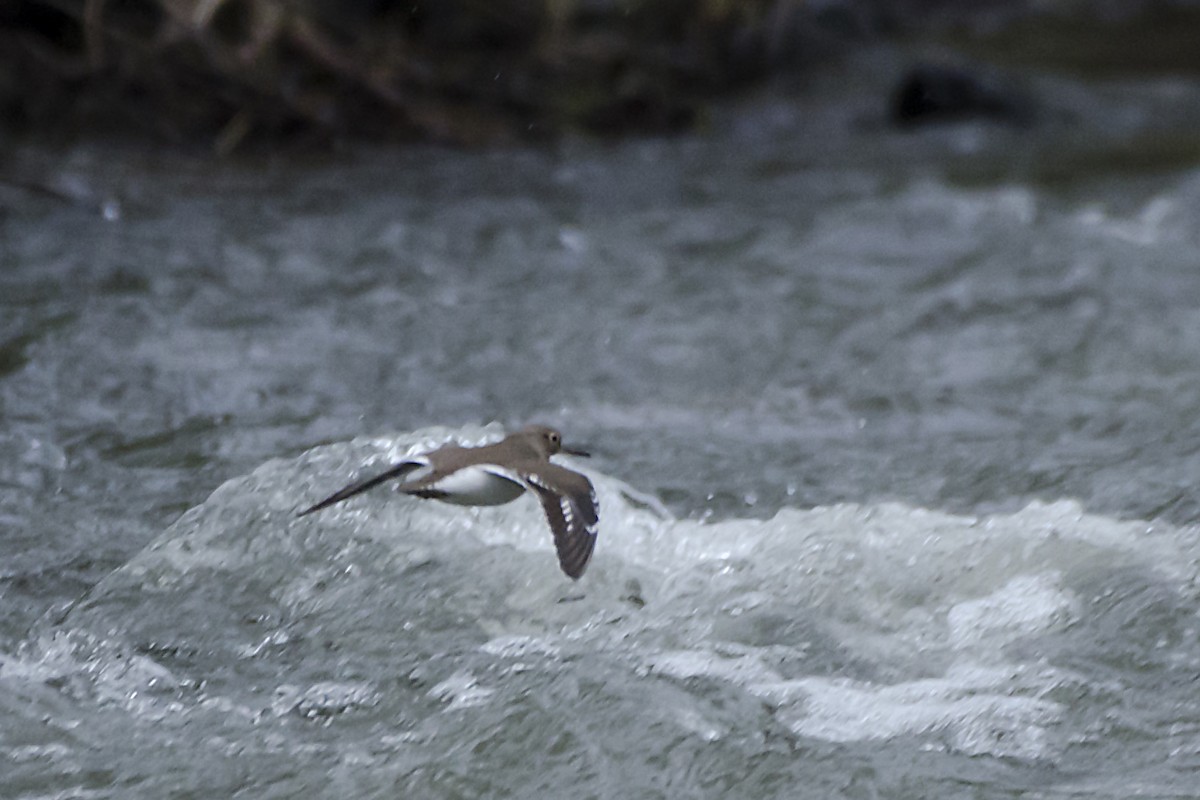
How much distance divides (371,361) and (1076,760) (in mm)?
2426

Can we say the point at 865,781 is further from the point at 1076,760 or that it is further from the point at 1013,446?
the point at 1013,446

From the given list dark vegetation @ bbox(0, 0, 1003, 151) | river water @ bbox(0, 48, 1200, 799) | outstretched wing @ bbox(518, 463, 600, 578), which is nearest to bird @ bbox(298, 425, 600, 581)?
outstretched wing @ bbox(518, 463, 600, 578)

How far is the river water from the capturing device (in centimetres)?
238

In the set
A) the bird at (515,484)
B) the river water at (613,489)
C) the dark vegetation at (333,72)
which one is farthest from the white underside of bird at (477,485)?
the dark vegetation at (333,72)

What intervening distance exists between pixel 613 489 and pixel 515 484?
0.50 m

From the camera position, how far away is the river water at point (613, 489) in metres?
2.38

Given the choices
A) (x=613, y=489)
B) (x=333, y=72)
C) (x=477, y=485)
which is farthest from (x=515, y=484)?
(x=333, y=72)

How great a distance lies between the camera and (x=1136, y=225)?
5410mm

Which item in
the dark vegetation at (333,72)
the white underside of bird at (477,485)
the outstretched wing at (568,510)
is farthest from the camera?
the dark vegetation at (333,72)

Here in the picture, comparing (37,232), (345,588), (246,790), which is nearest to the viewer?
(246,790)

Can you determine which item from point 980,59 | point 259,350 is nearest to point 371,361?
point 259,350

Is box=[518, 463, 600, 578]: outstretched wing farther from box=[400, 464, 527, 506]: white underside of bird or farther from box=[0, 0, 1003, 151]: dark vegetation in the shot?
box=[0, 0, 1003, 151]: dark vegetation

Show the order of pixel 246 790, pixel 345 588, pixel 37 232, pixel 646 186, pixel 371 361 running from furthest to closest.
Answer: pixel 646 186, pixel 37 232, pixel 371 361, pixel 345 588, pixel 246 790

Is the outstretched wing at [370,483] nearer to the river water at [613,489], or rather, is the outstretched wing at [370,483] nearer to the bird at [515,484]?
the bird at [515,484]
